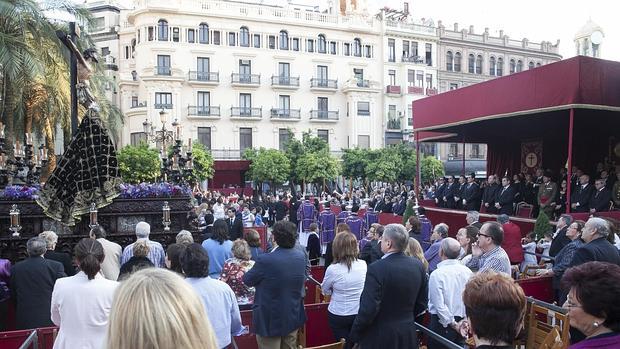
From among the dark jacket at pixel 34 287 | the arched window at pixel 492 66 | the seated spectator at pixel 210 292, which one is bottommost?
the dark jacket at pixel 34 287

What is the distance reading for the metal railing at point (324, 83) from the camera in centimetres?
4391

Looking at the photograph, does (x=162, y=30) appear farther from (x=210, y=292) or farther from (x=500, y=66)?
(x=210, y=292)

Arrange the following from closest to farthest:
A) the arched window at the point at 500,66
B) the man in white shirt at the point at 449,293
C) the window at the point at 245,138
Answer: the man in white shirt at the point at 449,293
the window at the point at 245,138
the arched window at the point at 500,66

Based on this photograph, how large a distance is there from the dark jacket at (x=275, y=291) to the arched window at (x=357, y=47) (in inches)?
1671

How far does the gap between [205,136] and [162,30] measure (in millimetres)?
8692

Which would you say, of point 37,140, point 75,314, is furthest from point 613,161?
point 37,140

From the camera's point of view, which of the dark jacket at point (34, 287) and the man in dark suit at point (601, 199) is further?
the man in dark suit at point (601, 199)

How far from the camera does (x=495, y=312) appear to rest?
2.66 meters

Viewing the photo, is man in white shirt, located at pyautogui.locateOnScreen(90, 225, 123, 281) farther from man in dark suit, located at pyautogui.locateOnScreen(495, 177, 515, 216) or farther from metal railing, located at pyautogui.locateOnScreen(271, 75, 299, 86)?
metal railing, located at pyautogui.locateOnScreen(271, 75, 299, 86)

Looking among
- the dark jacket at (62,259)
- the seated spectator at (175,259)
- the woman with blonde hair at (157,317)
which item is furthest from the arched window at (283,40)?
the woman with blonde hair at (157,317)

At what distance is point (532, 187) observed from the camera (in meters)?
15.0

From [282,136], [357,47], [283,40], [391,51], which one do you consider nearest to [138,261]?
[282,136]

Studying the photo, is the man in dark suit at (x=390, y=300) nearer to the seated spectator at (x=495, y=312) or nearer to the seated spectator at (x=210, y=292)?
the seated spectator at (x=210, y=292)

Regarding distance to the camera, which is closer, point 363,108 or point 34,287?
point 34,287
